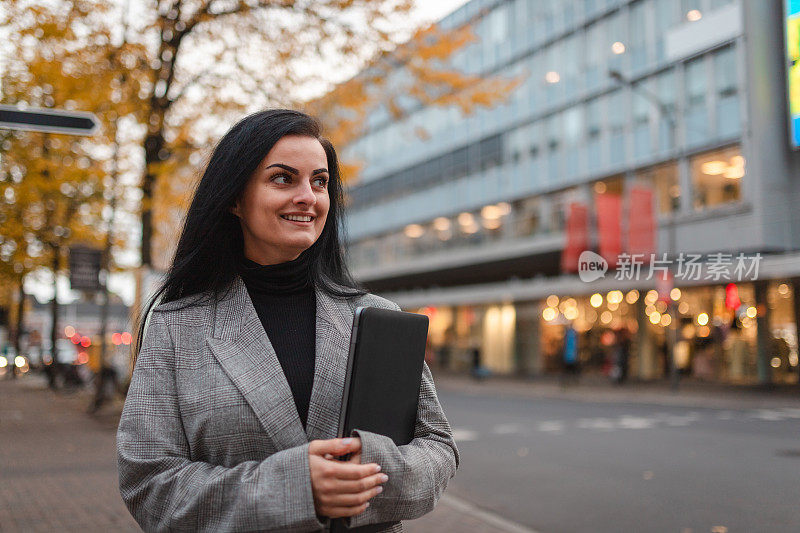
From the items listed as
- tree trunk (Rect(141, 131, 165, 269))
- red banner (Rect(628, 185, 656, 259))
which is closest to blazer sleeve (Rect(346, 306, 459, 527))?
red banner (Rect(628, 185, 656, 259))

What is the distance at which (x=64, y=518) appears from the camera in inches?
254

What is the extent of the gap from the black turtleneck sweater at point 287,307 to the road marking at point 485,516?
509 centimetres

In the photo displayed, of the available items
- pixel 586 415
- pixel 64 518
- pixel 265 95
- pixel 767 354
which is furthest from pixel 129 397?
pixel 586 415

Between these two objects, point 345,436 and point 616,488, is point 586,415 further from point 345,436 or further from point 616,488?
point 345,436

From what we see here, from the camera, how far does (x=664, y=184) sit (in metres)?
22.4

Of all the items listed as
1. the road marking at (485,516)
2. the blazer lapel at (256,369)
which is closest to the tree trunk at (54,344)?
the road marking at (485,516)

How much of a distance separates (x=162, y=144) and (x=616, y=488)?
9385 mm

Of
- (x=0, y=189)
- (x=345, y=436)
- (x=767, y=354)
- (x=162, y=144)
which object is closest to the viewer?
(x=345, y=436)

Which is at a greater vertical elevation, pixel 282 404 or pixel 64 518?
pixel 282 404

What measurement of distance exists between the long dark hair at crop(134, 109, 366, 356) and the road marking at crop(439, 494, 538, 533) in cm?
508

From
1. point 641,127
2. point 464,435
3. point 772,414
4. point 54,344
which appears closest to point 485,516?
point 772,414

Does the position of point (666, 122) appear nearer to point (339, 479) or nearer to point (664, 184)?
point (664, 184)

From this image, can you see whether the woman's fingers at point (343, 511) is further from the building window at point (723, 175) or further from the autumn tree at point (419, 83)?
the autumn tree at point (419, 83)

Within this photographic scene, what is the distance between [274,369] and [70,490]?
22.4 ft
